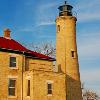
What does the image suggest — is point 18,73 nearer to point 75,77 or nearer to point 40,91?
point 40,91

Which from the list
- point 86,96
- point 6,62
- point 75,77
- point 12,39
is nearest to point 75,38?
point 75,77

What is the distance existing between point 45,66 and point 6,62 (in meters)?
5.42

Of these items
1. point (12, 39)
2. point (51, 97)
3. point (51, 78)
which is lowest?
point (51, 97)

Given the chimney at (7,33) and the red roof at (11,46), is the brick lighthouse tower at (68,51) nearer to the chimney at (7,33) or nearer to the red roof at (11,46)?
the red roof at (11,46)

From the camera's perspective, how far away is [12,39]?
3734cm

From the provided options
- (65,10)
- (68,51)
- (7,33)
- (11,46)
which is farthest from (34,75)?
(65,10)

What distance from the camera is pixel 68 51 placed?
38.4 meters

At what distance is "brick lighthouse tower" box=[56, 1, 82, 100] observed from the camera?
37625 millimetres

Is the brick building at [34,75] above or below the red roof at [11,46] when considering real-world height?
below

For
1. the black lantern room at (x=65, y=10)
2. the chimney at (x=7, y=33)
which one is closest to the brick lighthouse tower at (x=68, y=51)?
the black lantern room at (x=65, y=10)

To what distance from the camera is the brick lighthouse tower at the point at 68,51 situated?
37625 millimetres

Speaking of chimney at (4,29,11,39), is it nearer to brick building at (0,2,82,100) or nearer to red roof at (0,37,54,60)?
brick building at (0,2,82,100)

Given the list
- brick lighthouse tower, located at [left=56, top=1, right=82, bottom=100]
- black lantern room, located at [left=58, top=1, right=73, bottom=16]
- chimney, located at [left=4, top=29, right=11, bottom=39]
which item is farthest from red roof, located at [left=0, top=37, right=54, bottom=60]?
black lantern room, located at [left=58, top=1, right=73, bottom=16]

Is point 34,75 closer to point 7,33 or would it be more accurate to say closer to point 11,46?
point 11,46
